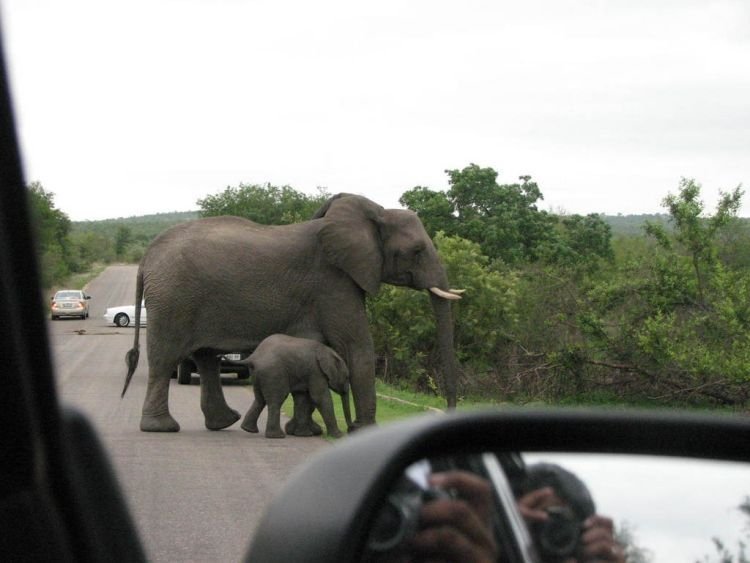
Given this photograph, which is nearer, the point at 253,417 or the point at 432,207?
the point at 253,417

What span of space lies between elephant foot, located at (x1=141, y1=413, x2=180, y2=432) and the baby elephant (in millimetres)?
1174

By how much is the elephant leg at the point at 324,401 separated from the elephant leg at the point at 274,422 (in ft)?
1.42

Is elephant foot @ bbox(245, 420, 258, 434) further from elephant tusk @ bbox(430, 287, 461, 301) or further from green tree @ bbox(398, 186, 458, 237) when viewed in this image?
green tree @ bbox(398, 186, 458, 237)

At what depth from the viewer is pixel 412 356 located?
94.3 feet

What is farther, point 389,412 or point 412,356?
point 412,356

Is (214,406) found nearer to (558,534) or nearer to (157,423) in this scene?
(157,423)

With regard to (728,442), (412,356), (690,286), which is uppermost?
(728,442)

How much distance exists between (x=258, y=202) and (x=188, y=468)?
52861mm

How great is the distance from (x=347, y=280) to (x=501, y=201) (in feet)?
109

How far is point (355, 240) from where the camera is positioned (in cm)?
1622

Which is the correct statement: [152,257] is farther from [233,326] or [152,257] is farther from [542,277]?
[542,277]

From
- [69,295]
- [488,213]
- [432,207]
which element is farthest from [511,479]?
[69,295]

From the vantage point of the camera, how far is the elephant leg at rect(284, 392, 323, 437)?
15.2m

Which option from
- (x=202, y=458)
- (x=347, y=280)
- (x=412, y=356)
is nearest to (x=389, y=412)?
(x=347, y=280)
